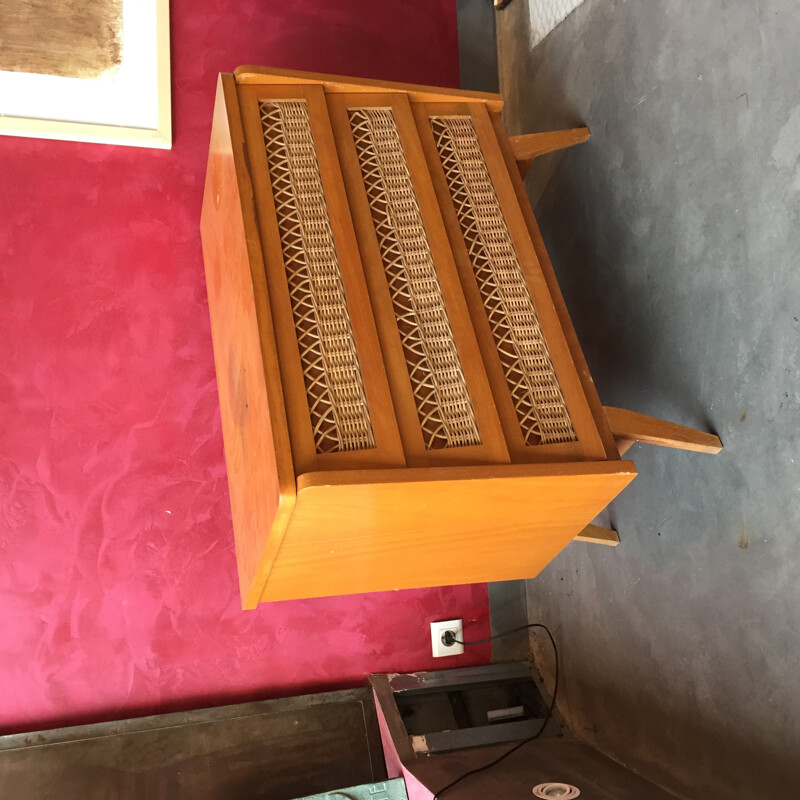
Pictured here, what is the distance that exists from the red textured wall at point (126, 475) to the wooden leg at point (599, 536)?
0.45m

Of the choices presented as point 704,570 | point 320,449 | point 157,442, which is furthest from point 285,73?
point 704,570

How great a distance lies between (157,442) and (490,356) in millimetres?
912

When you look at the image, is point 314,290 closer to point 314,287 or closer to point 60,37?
point 314,287

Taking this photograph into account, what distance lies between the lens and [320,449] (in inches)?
44.8

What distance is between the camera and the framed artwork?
5.75 ft

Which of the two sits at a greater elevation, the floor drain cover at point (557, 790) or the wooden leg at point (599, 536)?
the wooden leg at point (599, 536)

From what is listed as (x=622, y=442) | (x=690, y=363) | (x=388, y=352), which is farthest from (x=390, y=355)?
(x=690, y=363)

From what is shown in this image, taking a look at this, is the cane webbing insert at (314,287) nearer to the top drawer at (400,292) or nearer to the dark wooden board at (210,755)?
the top drawer at (400,292)

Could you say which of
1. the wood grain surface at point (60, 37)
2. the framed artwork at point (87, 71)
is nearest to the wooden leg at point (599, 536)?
the framed artwork at point (87, 71)

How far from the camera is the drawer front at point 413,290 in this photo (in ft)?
3.91

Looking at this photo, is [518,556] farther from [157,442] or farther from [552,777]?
[157,442]

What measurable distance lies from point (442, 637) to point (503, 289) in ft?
3.30

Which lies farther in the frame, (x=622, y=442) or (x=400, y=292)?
(x=622, y=442)

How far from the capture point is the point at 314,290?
1.25 meters
